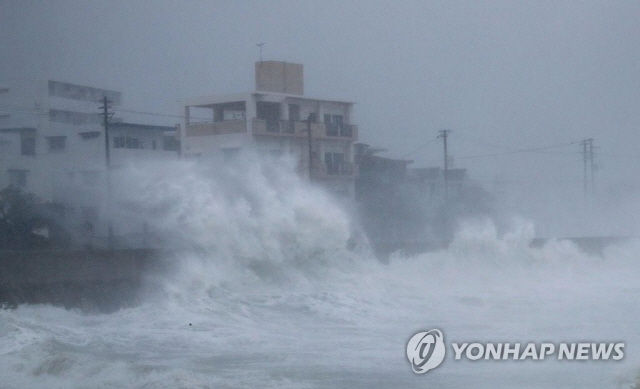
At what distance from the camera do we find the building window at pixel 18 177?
90.5 feet

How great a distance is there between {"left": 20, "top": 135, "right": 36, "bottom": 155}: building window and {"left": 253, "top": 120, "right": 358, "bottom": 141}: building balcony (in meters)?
8.36

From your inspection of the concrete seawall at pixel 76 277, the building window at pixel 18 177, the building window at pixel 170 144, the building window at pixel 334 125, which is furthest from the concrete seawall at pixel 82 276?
the building window at pixel 334 125

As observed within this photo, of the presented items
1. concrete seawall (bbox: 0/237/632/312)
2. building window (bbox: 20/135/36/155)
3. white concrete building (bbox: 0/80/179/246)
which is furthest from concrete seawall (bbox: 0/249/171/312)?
building window (bbox: 20/135/36/155)

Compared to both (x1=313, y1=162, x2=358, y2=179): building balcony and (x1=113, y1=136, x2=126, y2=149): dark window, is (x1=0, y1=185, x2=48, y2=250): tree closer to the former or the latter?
(x1=113, y1=136, x2=126, y2=149): dark window

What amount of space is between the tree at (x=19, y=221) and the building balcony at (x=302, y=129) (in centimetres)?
921

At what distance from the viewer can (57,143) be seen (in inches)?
1196

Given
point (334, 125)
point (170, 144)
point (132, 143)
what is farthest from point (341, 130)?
point (132, 143)

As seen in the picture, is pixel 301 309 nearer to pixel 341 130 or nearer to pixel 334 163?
pixel 334 163

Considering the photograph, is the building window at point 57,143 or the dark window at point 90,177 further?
the building window at point 57,143

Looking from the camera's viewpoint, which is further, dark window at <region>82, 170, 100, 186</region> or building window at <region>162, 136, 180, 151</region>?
building window at <region>162, 136, 180, 151</region>

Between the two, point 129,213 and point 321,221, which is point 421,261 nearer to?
point 321,221

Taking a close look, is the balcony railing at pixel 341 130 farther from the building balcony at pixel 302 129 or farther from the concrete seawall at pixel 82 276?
the concrete seawall at pixel 82 276

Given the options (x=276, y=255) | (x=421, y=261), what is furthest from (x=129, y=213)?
(x=421, y=261)

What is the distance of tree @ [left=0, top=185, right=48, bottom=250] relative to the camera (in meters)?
23.8
